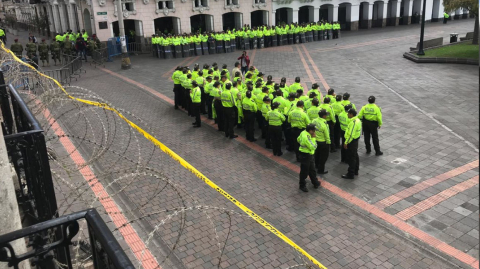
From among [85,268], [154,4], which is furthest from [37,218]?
[154,4]

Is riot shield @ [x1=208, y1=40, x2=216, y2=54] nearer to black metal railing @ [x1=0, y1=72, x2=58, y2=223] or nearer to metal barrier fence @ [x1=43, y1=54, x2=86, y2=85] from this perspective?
metal barrier fence @ [x1=43, y1=54, x2=86, y2=85]

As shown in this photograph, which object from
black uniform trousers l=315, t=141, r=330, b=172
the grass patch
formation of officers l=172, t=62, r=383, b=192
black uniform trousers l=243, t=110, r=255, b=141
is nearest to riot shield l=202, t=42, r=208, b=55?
the grass patch

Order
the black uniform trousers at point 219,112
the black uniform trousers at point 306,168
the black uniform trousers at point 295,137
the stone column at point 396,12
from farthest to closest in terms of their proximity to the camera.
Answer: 1. the stone column at point 396,12
2. the black uniform trousers at point 219,112
3. the black uniform trousers at point 295,137
4. the black uniform trousers at point 306,168

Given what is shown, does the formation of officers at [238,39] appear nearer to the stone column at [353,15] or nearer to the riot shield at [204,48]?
the riot shield at [204,48]

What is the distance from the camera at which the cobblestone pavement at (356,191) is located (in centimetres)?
729

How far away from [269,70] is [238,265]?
17.3 meters

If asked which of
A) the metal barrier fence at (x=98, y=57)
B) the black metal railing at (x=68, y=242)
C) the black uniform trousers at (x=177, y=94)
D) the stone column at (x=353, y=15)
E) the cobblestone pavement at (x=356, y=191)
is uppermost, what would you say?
the stone column at (x=353, y=15)

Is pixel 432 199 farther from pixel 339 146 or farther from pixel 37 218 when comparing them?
pixel 37 218

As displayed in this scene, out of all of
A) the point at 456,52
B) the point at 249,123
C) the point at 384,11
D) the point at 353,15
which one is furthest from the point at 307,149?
the point at 384,11

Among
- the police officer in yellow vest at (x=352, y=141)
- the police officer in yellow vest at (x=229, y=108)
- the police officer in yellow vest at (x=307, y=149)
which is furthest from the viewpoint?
the police officer in yellow vest at (x=229, y=108)

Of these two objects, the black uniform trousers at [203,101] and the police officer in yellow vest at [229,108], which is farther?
the black uniform trousers at [203,101]

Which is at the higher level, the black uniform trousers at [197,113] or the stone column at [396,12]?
the stone column at [396,12]

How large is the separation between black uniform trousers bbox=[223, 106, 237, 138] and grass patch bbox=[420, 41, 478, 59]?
17.0m

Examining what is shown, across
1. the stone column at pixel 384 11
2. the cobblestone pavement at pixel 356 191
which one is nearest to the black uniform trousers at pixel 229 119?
the cobblestone pavement at pixel 356 191
